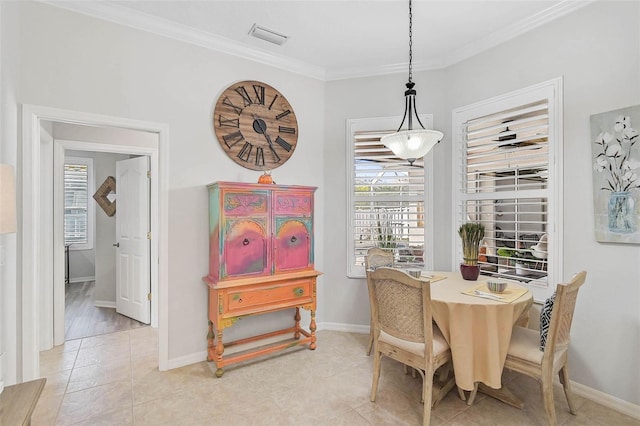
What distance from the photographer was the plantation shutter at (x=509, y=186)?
270 cm

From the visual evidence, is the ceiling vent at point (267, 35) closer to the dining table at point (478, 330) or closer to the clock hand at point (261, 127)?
the clock hand at point (261, 127)

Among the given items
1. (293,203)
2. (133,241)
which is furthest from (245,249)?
A: (133,241)

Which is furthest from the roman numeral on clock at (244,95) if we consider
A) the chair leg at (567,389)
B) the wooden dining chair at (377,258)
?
the chair leg at (567,389)

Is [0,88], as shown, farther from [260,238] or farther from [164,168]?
[260,238]

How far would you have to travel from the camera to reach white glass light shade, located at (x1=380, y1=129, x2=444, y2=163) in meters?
2.31

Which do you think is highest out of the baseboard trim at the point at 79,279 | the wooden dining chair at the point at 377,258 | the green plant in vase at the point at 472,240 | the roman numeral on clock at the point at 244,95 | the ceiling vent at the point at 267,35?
the ceiling vent at the point at 267,35

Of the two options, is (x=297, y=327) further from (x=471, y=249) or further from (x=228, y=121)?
(x=228, y=121)

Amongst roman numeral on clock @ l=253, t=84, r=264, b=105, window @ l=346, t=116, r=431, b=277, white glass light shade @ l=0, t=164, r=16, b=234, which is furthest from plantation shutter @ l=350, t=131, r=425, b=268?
white glass light shade @ l=0, t=164, r=16, b=234

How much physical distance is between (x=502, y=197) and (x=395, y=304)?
1.64 m

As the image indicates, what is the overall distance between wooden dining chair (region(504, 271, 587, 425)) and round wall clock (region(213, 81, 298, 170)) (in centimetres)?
263

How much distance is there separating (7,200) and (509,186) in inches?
137

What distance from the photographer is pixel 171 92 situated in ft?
9.32

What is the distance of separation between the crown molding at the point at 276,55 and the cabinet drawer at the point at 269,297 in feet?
7.58

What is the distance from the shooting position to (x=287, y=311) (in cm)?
349
